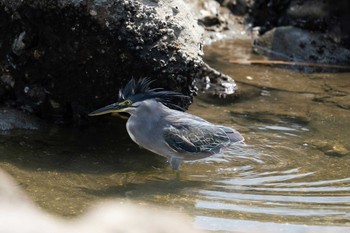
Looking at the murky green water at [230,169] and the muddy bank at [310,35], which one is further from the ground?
the muddy bank at [310,35]

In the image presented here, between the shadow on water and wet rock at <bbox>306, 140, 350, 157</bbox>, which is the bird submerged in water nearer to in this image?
the shadow on water

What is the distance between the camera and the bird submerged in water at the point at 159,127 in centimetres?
607

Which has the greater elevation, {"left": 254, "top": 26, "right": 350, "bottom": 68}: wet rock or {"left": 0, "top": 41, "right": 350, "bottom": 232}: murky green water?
{"left": 254, "top": 26, "right": 350, "bottom": 68}: wet rock

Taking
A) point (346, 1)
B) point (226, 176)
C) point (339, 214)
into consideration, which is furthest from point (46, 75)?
point (346, 1)

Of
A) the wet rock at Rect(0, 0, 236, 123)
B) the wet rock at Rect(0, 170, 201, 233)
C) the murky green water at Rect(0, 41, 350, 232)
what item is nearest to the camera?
the wet rock at Rect(0, 170, 201, 233)

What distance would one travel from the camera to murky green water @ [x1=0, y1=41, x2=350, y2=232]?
519 centimetres

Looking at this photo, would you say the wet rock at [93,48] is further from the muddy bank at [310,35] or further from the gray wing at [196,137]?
the muddy bank at [310,35]

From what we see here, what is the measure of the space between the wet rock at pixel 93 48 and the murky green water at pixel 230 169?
0.50 meters

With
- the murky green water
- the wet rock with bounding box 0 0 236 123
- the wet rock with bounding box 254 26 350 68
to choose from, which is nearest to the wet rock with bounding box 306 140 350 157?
the murky green water

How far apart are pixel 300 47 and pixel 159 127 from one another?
5.15 metres

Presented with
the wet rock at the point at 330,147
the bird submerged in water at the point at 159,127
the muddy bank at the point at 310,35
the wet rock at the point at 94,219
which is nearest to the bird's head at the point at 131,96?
the bird submerged in water at the point at 159,127

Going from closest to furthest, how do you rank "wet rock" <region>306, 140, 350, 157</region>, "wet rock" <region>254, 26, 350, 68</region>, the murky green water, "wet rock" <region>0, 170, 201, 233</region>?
"wet rock" <region>0, 170, 201, 233</region>
the murky green water
"wet rock" <region>306, 140, 350, 157</region>
"wet rock" <region>254, 26, 350, 68</region>

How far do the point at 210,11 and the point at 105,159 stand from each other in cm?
611

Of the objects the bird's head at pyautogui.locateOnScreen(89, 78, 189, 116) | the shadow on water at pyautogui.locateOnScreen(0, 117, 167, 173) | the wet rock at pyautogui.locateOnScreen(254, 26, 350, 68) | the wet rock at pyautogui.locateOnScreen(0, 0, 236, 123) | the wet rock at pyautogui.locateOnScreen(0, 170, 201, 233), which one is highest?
the wet rock at pyautogui.locateOnScreen(254, 26, 350, 68)
